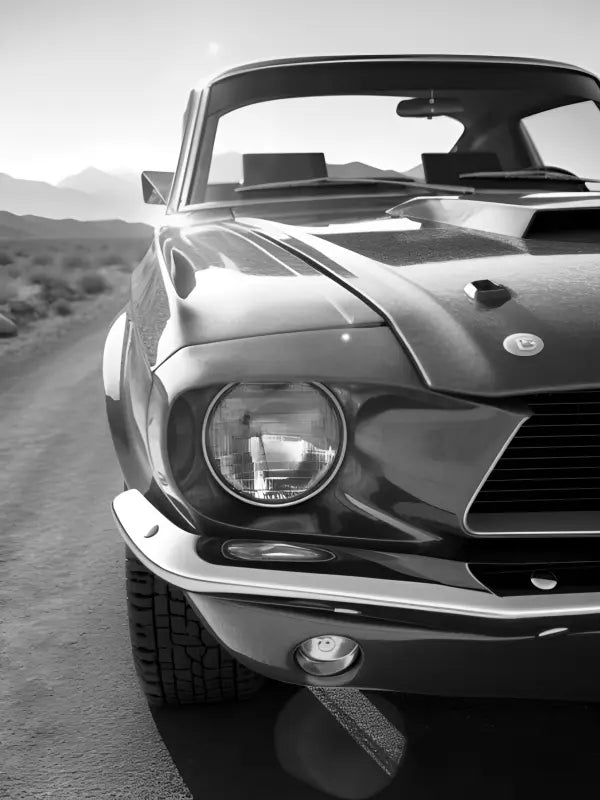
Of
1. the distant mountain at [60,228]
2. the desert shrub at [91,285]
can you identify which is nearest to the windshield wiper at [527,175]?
the desert shrub at [91,285]

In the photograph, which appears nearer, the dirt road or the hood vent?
the dirt road

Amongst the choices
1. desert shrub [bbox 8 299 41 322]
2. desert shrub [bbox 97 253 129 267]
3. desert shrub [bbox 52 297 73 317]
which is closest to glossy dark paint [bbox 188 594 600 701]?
desert shrub [bbox 8 299 41 322]

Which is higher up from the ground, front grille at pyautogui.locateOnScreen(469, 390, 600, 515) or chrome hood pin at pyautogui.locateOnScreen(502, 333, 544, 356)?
chrome hood pin at pyautogui.locateOnScreen(502, 333, 544, 356)

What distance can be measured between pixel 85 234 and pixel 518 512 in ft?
334

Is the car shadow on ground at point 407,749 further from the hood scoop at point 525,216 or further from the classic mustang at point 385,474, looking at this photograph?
the hood scoop at point 525,216

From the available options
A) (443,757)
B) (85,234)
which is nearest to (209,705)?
(443,757)

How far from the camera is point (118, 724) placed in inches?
79.9

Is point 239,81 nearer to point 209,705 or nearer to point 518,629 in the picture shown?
point 209,705

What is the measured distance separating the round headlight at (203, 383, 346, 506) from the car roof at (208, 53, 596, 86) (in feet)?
6.22

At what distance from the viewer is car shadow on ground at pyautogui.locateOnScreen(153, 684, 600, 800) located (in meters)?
1.78

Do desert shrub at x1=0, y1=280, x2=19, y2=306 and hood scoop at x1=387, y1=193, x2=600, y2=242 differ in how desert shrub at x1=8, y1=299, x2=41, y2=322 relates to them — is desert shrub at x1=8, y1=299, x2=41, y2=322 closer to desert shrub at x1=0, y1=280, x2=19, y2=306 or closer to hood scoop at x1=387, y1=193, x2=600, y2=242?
desert shrub at x1=0, y1=280, x2=19, y2=306

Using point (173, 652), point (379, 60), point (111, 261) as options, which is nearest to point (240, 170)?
point (379, 60)

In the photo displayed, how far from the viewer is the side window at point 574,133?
3.21m

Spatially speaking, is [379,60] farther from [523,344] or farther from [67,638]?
[67,638]
